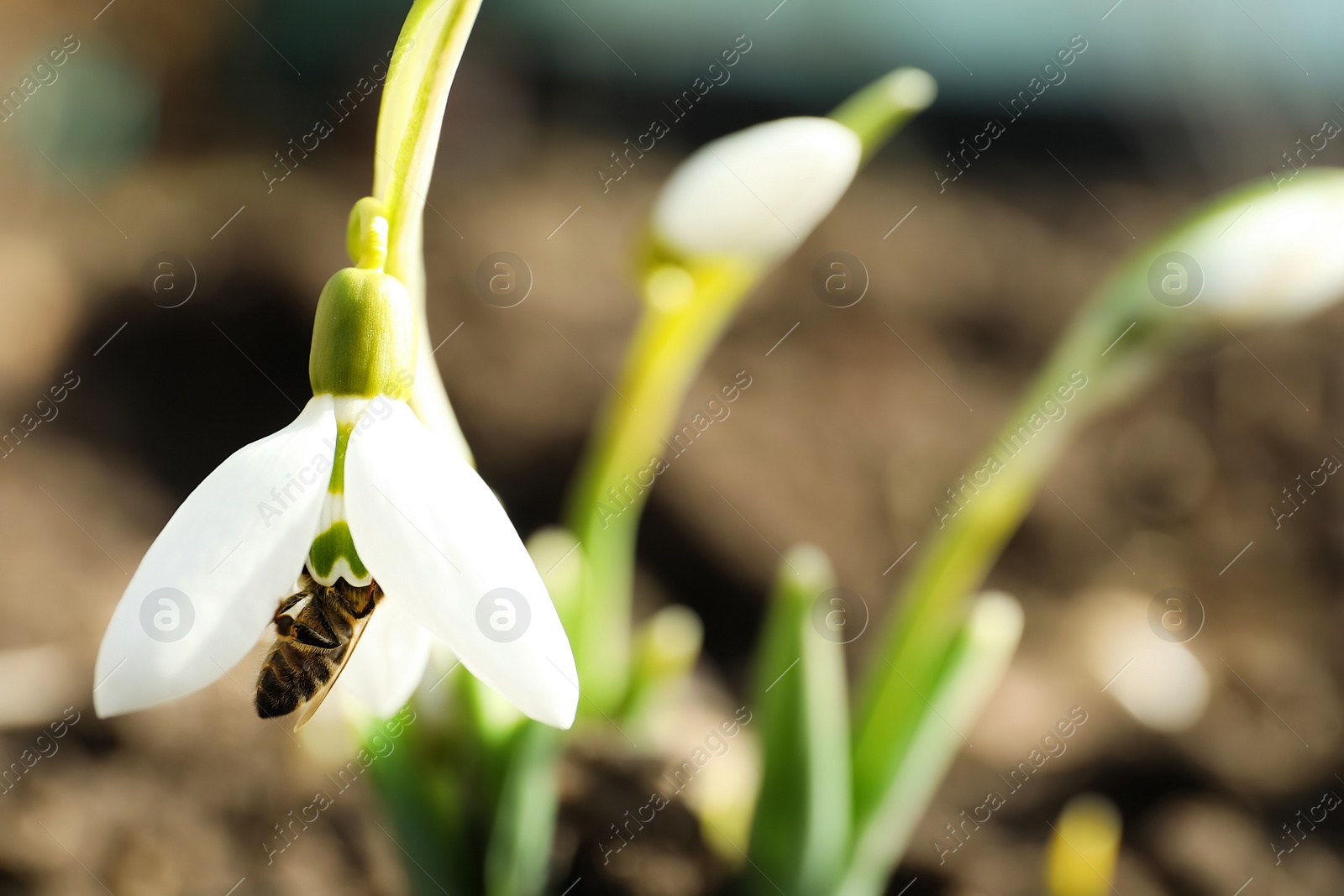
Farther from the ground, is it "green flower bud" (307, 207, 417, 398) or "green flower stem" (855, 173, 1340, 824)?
"green flower bud" (307, 207, 417, 398)

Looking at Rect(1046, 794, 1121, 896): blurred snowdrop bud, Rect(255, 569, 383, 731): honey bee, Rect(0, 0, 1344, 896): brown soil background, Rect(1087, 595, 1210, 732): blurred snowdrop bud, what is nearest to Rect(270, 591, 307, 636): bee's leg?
Rect(255, 569, 383, 731): honey bee

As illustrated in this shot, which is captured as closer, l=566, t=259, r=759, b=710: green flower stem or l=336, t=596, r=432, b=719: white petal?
l=336, t=596, r=432, b=719: white petal

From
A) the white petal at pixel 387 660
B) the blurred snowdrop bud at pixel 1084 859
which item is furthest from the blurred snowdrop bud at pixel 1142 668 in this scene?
the white petal at pixel 387 660

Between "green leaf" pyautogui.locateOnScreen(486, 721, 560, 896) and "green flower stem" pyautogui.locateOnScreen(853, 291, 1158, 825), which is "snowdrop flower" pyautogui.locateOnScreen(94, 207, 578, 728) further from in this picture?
"green flower stem" pyautogui.locateOnScreen(853, 291, 1158, 825)

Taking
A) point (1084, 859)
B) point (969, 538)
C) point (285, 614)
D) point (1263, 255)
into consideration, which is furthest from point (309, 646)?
point (1084, 859)

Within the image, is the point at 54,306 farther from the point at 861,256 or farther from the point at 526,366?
the point at 861,256

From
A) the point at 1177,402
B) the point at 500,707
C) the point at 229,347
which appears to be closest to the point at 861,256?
the point at 1177,402
